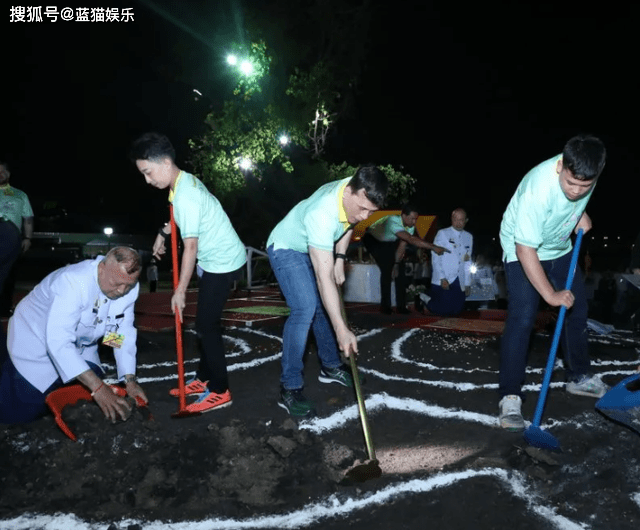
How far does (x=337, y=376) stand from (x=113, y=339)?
1937mm

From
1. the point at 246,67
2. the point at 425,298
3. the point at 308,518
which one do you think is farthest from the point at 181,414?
the point at 246,67

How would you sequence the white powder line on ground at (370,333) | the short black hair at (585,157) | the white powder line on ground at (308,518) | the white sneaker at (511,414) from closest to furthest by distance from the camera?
the white powder line on ground at (308,518)
the short black hair at (585,157)
the white sneaker at (511,414)
the white powder line on ground at (370,333)

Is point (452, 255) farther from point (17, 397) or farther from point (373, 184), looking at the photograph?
point (17, 397)

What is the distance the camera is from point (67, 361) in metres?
3.41

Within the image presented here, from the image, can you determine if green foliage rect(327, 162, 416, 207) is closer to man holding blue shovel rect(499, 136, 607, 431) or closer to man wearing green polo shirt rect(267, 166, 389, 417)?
man wearing green polo shirt rect(267, 166, 389, 417)

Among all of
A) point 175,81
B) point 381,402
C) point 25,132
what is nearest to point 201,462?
point 381,402

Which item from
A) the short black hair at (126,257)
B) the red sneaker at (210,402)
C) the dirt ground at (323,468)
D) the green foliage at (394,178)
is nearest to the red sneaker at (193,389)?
the dirt ground at (323,468)

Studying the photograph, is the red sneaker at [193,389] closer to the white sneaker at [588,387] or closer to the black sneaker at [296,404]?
the black sneaker at [296,404]

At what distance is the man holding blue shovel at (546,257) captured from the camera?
3432 millimetres

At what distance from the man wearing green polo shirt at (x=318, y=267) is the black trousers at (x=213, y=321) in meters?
0.43

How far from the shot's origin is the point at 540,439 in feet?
11.1

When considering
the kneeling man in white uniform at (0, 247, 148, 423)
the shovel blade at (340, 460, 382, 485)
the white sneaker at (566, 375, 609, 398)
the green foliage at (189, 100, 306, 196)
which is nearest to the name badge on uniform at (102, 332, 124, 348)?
the kneeling man in white uniform at (0, 247, 148, 423)

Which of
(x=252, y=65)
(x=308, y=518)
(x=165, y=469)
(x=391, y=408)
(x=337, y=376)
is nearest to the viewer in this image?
(x=308, y=518)

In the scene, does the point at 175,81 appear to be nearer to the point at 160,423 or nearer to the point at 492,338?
the point at 492,338
